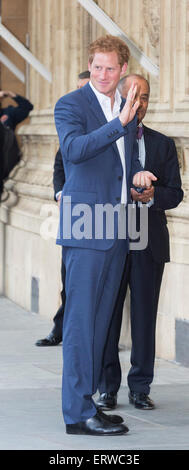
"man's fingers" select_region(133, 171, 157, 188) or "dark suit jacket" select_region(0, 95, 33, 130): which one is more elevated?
"man's fingers" select_region(133, 171, 157, 188)

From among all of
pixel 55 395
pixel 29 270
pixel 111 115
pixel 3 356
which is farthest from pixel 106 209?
pixel 29 270

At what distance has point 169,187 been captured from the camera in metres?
7.11

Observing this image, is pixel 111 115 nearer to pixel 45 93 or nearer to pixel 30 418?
pixel 30 418

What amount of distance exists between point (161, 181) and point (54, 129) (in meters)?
4.28

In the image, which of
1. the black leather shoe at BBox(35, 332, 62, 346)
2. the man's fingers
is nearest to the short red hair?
the man's fingers

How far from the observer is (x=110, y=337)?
7.07 m

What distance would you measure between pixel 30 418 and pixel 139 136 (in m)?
1.66

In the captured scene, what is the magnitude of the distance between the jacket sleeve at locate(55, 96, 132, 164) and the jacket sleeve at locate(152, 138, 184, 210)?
35.8 inches

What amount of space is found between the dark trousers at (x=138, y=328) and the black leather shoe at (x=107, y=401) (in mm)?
27

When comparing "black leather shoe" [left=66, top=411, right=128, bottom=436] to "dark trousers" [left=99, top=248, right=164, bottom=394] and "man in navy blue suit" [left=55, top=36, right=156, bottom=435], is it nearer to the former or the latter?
"man in navy blue suit" [left=55, top=36, right=156, bottom=435]

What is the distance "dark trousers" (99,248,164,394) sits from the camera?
7070 mm

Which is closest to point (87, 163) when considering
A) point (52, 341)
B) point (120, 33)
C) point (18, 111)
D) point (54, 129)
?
point (52, 341)

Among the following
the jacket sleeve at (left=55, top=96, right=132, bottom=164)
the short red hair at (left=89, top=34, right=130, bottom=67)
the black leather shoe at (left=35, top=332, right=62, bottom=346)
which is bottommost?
the black leather shoe at (left=35, top=332, right=62, bottom=346)

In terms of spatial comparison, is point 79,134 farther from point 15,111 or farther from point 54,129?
point 15,111
